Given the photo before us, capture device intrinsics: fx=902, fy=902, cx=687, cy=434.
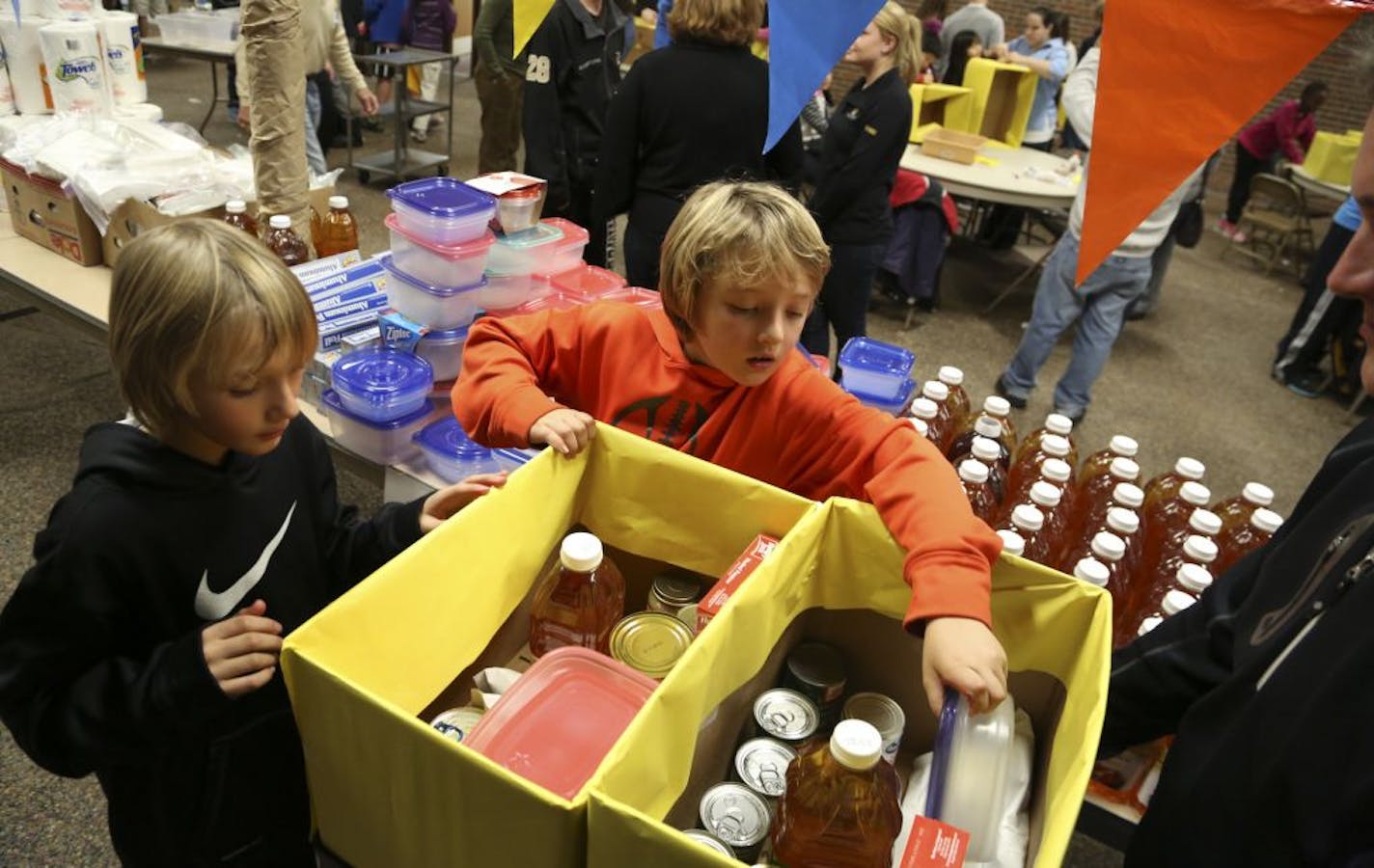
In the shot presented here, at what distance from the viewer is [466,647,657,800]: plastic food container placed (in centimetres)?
91

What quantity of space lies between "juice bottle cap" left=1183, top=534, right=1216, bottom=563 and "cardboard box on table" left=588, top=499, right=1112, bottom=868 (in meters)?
0.73

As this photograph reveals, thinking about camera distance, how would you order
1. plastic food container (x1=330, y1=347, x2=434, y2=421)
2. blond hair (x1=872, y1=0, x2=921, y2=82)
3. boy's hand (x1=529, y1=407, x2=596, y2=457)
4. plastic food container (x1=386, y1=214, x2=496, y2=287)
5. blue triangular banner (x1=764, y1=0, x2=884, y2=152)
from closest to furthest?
1. boy's hand (x1=529, y1=407, x2=596, y2=457)
2. blue triangular banner (x1=764, y1=0, x2=884, y2=152)
3. plastic food container (x1=330, y1=347, x2=434, y2=421)
4. plastic food container (x1=386, y1=214, x2=496, y2=287)
5. blond hair (x1=872, y1=0, x2=921, y2=82)

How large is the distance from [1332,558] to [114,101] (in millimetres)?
3826

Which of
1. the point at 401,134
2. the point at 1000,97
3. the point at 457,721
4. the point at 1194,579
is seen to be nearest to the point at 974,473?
the point at 1194,579

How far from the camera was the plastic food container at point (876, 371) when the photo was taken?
234 centimetres

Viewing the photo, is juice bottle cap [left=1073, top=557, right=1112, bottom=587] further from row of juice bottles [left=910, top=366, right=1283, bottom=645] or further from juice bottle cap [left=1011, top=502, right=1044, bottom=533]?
juice bottle cap [left=1011, top=502, right=1044, bottom=533]

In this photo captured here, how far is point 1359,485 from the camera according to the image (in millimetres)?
947

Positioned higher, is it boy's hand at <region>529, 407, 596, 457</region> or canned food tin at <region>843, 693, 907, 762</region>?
boy's hand at <region>529, 407, 596, 457</region>

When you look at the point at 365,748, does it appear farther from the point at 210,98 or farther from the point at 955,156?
the point at 210,98

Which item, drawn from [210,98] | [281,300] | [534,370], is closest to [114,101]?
[534,370]

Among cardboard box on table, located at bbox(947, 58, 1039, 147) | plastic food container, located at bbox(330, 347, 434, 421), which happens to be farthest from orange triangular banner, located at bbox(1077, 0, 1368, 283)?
cardboard box on table, located at bbox(947, 58, 1039, 147)

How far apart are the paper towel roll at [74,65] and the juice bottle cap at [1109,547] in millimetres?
3426

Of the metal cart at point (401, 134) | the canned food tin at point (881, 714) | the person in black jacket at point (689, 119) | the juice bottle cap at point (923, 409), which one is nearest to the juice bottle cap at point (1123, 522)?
the juice bottle cap at point (923, 409)

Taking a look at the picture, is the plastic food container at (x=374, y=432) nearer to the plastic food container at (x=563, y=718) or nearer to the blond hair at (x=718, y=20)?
the plastic food container at (x=563, y=718)
